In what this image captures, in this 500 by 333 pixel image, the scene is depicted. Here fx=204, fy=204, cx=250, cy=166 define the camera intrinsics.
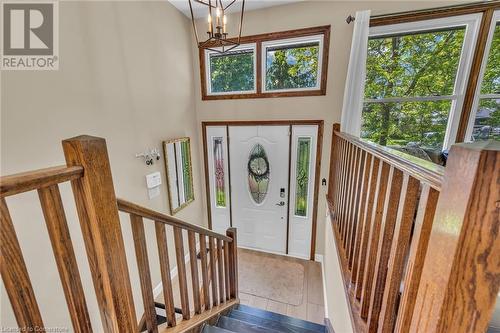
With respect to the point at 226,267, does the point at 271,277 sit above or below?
below

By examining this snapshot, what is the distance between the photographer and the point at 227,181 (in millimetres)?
3426

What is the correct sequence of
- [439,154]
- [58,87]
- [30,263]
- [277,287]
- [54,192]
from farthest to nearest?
1. [277,287]
2. [439,154]
3. [58,87]
4. [30,263]
5. [54,192]

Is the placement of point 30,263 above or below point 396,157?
below

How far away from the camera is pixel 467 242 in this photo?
0.38 metres

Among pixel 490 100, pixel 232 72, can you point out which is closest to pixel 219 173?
pixel 232 72

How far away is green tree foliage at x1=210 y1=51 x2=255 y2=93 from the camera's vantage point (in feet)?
9.82

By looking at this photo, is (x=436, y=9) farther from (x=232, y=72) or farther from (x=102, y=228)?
(x=102, y=228)

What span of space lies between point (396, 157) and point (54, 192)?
1.08 metres

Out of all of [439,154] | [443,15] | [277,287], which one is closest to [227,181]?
[277,287]

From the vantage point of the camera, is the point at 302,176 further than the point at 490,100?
Yes

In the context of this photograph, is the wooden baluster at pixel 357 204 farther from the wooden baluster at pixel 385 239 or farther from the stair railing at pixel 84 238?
the stair railing at pixel 84 238

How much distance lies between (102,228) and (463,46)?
11.5ft

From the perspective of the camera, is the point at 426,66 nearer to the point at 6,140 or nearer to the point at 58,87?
the point at 58,87

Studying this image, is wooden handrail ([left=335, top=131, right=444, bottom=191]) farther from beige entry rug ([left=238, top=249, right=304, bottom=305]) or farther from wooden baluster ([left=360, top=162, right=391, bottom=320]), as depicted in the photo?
beige entry rug ([left=238, top=249, right=304, bottom=305])
